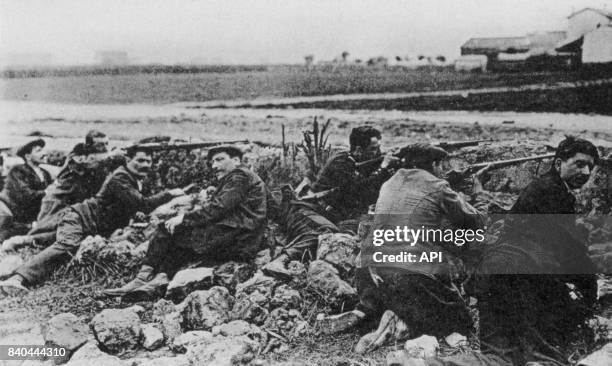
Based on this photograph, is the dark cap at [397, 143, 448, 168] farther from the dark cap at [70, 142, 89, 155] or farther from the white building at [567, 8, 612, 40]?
the dark cap at [70, 142, 89, 155]

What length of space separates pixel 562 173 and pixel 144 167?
3426 millimetres

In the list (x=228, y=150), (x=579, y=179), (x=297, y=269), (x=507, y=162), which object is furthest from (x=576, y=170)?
(x=228, y=150)

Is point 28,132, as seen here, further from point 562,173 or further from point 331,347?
point 562,173

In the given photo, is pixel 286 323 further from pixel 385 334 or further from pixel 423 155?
pixel 423 155

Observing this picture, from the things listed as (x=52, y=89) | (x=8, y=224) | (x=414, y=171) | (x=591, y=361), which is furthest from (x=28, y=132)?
(x=591, y=361)

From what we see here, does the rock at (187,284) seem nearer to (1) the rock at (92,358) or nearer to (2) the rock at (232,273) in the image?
(2) the rock at (232,273)

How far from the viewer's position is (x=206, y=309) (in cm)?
414

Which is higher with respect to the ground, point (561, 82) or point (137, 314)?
point (561, 82)

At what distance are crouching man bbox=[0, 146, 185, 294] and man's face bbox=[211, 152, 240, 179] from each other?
0.66 m

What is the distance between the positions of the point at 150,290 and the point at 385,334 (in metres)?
1.83

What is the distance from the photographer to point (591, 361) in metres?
3.41

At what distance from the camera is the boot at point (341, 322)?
3.91 metres

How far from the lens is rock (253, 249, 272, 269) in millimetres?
4453

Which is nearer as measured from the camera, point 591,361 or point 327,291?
point 591,361
